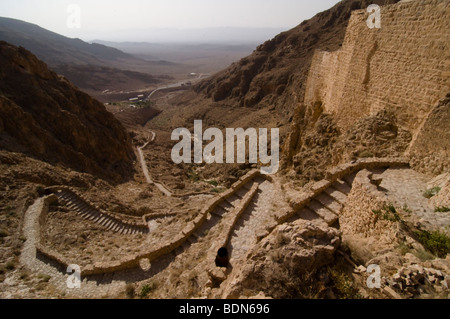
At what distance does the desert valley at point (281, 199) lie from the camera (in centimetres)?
497

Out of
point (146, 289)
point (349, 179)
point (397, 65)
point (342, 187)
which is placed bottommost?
point (146, 289)

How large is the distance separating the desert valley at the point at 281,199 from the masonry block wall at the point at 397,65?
45 millimetres

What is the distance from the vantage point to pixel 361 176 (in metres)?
7.47

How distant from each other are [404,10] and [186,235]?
1131cm

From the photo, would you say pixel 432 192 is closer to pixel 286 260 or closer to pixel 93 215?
pixel 286 260

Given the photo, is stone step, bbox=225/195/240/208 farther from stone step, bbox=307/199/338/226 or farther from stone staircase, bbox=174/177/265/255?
stone step, bbox=307/199/338/226

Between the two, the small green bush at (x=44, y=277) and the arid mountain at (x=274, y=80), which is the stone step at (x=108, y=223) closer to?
the small green bush at (x=44, y=277)

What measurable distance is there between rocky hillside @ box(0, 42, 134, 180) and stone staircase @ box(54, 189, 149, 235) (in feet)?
15.8

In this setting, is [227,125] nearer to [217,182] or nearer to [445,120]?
[217,182]

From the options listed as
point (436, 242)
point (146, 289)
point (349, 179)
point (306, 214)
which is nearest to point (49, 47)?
point (146, 289)

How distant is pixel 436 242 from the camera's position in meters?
4.93

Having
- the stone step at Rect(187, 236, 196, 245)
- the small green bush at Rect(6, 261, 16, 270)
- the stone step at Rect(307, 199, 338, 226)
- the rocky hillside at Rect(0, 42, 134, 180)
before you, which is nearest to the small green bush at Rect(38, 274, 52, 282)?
the small green bush at Rect(6, 261, 16, 270)

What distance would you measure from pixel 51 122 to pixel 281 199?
19629mm

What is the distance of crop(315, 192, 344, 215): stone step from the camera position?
25.6 ft
